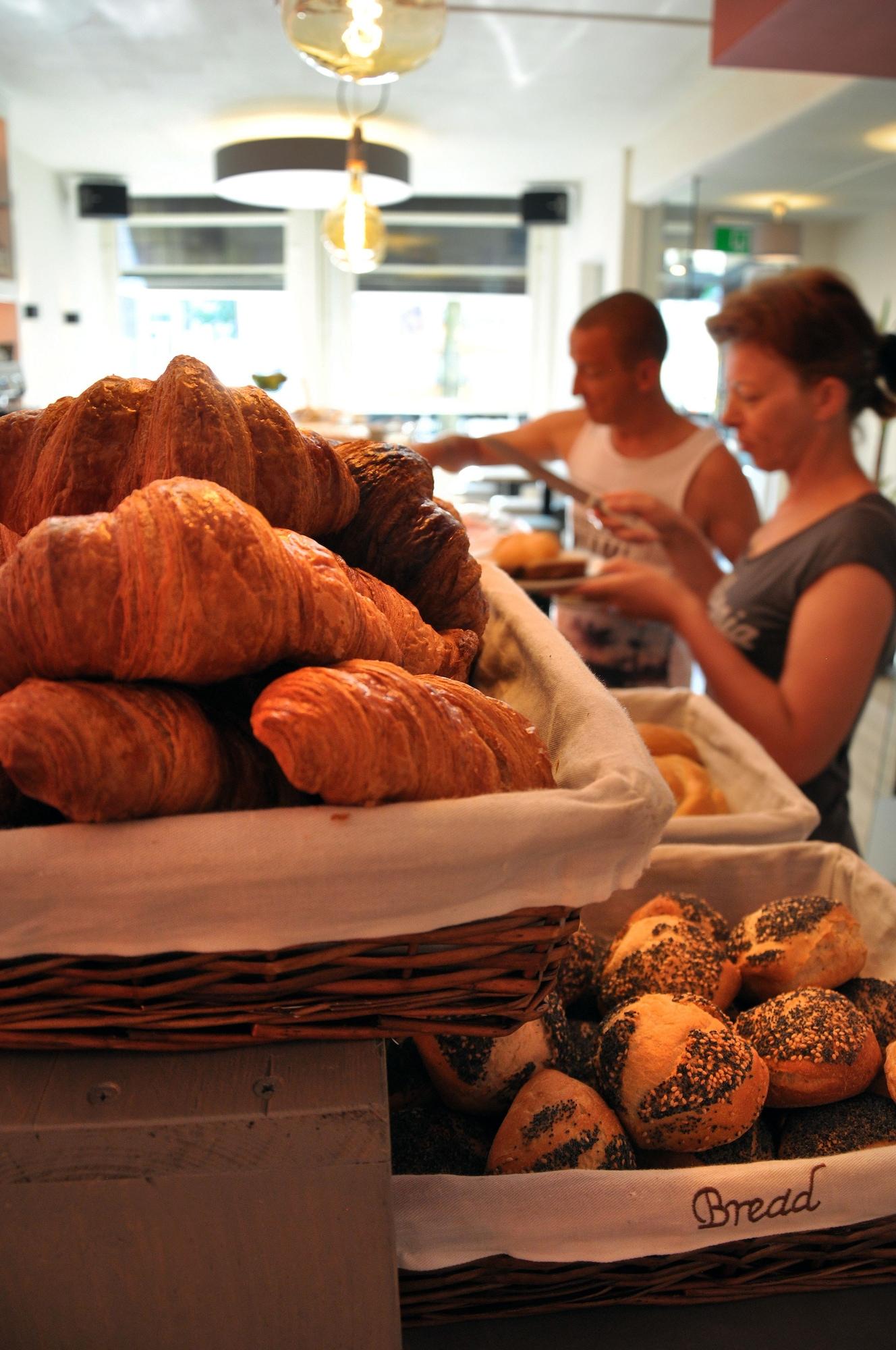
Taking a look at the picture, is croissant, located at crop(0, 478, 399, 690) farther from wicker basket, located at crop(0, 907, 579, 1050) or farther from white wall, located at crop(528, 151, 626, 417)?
white wall, located at crop(528, 151, 626, 417)

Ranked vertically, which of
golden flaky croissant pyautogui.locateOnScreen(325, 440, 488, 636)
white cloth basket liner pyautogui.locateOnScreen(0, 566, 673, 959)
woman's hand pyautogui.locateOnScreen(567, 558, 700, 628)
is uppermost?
golden flaky croissant pyautogui.locateOnScreen(325, 440, 488, 636)

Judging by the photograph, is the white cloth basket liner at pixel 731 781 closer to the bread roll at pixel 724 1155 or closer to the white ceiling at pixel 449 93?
the bread roll at pixel 724 1155

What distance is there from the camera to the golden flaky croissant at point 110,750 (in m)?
0.47

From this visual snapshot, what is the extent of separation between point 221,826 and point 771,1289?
19.3 inches

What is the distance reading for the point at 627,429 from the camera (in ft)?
8.33

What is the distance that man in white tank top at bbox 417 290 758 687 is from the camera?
2.26 meters

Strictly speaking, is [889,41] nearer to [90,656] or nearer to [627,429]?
[627,429]

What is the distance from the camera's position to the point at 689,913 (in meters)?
0.87

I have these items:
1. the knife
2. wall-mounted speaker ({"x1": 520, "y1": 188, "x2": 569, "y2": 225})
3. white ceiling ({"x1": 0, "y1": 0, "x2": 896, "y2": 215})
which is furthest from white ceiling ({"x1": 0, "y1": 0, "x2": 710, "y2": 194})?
the knife

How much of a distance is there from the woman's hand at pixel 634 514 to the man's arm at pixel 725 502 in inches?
11.8

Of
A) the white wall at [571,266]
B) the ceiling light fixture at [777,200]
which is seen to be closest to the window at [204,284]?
the white wall at [571,266]

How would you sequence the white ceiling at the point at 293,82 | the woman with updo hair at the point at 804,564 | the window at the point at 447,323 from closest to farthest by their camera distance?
1. the woman with updo hair at the point at 804,564
2. the white ceiling at the point at 293,82
3. the window at the point at 447,323

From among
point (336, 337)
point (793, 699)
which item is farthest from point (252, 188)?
point (793, 699)

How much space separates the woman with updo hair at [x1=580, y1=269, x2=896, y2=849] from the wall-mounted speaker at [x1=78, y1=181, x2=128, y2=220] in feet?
25.8
